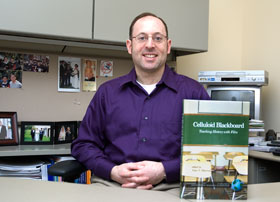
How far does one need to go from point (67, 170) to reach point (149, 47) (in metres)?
0.62

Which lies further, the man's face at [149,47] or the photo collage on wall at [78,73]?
the photo collage on wall at [78,73]

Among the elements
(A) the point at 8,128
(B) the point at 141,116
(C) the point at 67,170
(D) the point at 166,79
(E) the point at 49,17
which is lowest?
(C) the point at 67,170

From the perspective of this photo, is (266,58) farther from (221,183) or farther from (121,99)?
(221,183)

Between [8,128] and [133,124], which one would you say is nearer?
[133,124]

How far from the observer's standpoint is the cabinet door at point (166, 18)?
192cm

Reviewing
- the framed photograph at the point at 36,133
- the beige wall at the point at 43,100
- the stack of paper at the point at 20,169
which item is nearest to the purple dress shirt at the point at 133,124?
the stack of paper at the point at 20,169

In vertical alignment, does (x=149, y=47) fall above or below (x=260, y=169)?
above

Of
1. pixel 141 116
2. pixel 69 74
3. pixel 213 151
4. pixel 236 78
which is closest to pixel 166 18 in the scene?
pixel 236 78

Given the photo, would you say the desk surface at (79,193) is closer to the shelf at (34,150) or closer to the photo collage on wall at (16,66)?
the shelf at (34,150)

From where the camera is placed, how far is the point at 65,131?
2068mm

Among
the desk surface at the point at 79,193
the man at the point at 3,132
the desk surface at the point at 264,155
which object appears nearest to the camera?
the desk surface at the point at 79,193

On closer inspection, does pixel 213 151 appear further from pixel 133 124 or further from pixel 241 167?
pixel 133 124

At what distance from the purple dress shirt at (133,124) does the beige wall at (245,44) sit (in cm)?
123

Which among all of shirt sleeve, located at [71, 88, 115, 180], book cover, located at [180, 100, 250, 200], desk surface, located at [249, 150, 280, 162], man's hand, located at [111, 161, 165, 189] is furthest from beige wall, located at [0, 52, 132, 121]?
book cover, located at [180, 100, 250, 200]
